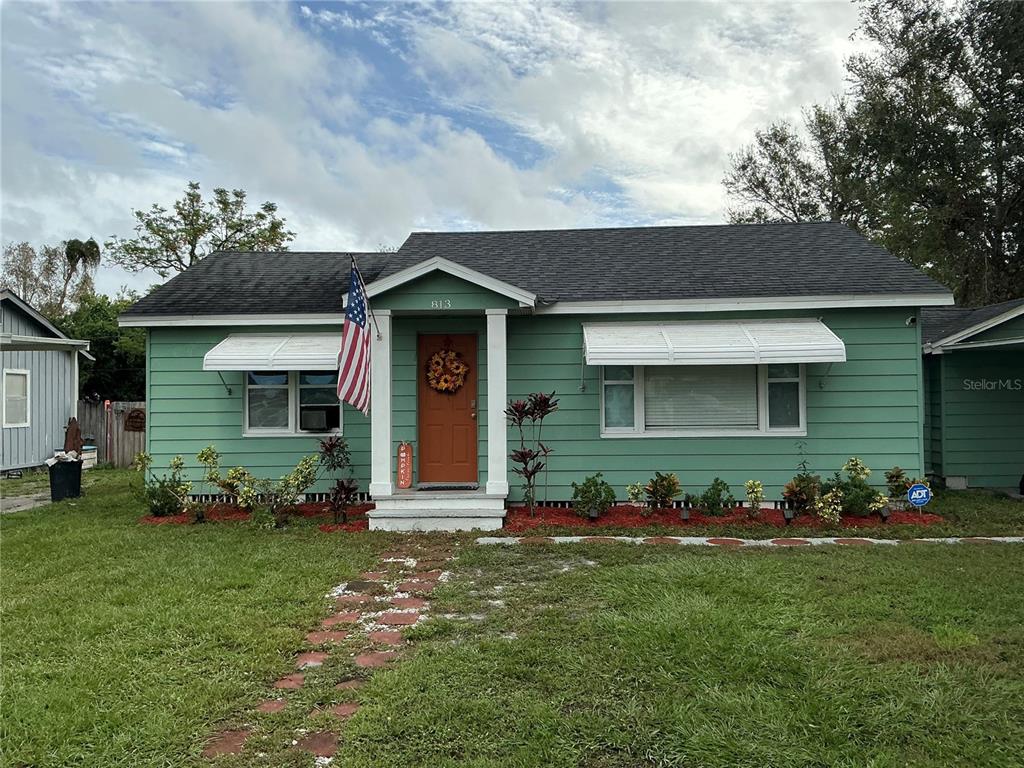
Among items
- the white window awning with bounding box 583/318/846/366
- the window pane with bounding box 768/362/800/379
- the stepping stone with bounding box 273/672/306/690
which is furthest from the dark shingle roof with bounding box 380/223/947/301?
the stepping stone with bounding box 273/672/306/690

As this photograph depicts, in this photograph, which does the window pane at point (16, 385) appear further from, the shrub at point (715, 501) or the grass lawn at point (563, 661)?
the shrub at point (715, 501)

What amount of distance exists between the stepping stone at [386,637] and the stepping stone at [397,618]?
134 millimetres

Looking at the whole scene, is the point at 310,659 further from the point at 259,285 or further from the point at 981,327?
the point at 981,327

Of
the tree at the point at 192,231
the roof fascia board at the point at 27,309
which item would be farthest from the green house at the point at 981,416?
the tree at the point at 192,231

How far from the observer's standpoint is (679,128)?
14.5 m

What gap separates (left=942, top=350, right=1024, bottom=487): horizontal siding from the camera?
32.8 ft

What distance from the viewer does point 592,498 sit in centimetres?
762

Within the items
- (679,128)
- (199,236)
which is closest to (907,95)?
(679,128)

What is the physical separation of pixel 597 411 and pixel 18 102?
29.1 ft

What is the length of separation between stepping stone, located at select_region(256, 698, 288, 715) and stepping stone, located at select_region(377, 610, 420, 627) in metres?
1.14

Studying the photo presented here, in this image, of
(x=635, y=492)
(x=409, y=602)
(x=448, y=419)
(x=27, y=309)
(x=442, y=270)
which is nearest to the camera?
(x=409, y=602)

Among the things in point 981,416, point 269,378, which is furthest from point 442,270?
point 981,416

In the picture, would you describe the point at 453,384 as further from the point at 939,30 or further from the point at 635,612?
the point at 939,30

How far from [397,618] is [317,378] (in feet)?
16.7
